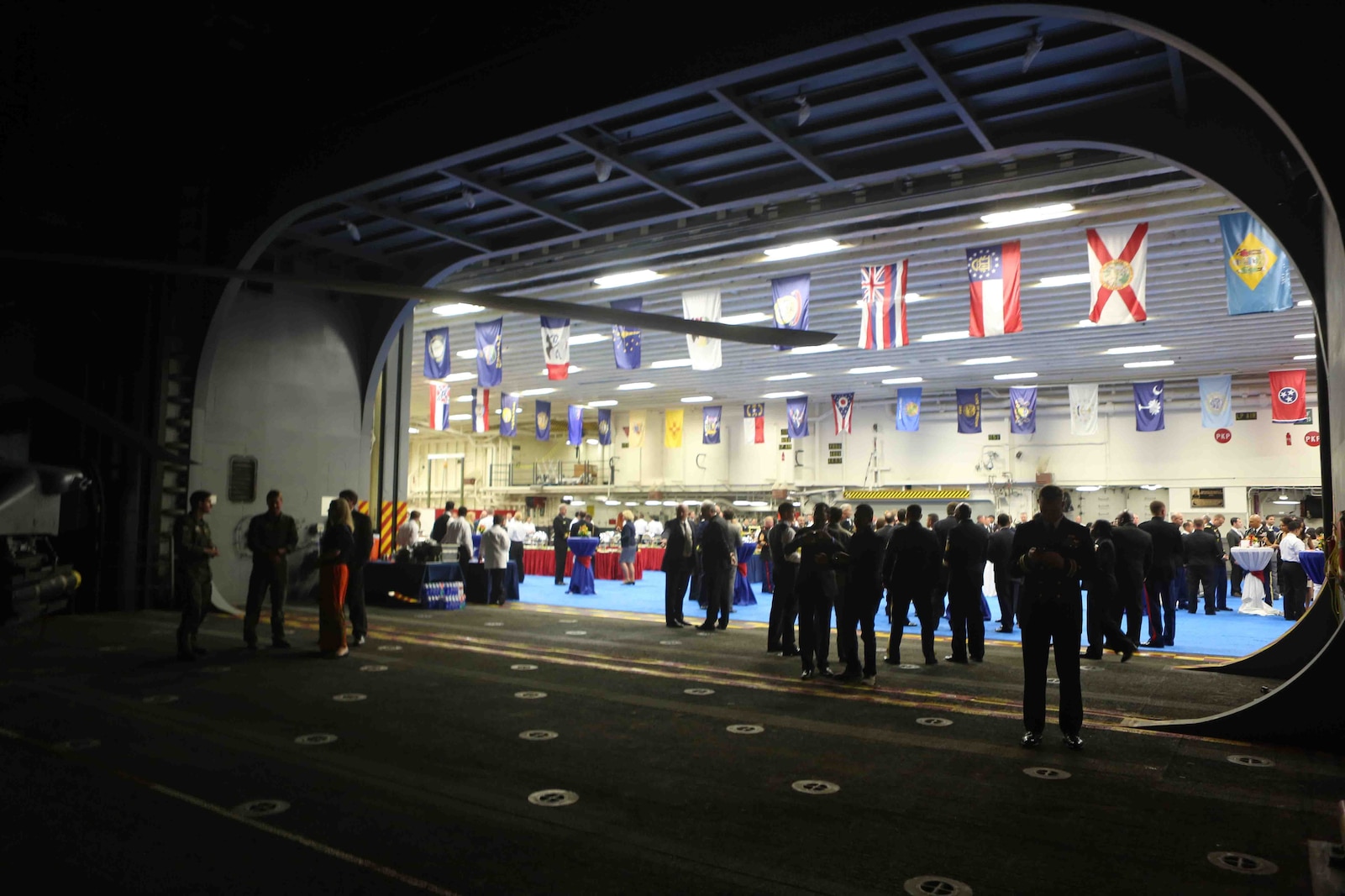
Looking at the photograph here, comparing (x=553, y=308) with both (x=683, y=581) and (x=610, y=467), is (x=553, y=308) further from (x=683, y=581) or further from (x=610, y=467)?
(x=610, y=467)

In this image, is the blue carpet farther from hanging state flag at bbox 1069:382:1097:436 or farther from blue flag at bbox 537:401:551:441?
blue flag at bbox 537:401:551:441

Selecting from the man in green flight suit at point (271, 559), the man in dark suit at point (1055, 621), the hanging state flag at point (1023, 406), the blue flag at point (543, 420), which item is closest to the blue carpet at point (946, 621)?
the man in dark suit at point (1055, 621)

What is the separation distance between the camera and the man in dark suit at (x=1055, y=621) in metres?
5.36

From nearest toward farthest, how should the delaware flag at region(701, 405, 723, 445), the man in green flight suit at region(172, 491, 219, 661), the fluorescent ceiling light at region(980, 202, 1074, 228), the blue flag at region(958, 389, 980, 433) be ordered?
the man in green flight suit at region(172, 491, 219, 661), the fluorescent ceiling light at region(980, 202, 1074, 228), the blue flag at region(958, 389, 980, 433), the delaware flag at region(701, 405, 723, 445)

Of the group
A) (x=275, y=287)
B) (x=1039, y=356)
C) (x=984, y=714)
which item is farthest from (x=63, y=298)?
(x=1039, y=356)

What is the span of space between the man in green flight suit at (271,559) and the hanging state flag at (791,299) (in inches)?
316

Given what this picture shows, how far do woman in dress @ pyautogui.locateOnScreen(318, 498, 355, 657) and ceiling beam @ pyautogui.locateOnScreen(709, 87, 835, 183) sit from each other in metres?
5.38

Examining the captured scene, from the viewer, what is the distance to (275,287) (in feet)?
43.8

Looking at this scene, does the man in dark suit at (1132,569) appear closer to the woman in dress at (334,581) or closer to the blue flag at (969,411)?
the woman in dress at (334,581)

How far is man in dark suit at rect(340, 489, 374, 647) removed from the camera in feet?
29.1

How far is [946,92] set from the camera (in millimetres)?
7895

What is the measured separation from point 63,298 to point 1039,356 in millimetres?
20143

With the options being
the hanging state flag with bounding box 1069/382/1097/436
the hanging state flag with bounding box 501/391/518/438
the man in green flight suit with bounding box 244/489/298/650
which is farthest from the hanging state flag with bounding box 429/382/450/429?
the hanging state flag with bounding box 1069/382/1097/436

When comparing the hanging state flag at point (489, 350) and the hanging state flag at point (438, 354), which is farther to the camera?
the hanging state flag at point (438, 354)
